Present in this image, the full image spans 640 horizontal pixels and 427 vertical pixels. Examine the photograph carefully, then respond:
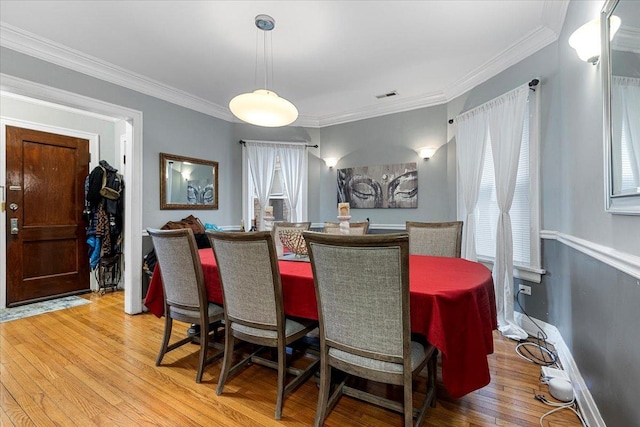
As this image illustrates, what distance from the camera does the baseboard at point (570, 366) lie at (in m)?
1.55

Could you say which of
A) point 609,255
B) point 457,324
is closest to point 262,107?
point 457,324

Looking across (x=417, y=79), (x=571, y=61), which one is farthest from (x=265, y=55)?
(x=571, y=61)

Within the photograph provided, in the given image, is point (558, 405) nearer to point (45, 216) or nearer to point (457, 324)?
point (457, 324)

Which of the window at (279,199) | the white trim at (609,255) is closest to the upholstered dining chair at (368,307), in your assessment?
the white trim at (609,255)

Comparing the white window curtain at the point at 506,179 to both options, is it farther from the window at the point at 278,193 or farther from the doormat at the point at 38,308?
the doormat at the point at 38,308

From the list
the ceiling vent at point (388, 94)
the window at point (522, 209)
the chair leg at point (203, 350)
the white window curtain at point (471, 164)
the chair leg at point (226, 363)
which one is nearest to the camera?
the chair leg at point (226, 363)

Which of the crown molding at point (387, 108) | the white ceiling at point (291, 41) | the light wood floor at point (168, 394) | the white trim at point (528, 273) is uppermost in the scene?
the white ceiling at point (291, 41)

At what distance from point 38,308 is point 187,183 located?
7.28 feet

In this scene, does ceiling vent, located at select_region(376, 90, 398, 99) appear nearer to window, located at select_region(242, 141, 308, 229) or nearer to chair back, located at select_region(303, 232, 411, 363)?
window, located at select_region(242, 141, 308, 229)

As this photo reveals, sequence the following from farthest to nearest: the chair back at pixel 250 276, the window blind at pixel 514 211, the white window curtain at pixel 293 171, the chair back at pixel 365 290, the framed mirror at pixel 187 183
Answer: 1. the white window curtain at pixel 293 171
2. the framed mirror at pixel 187 183
3. the window blind at pixel 514 211
4. the chair back at pixel 250 276
5. the chair back at pixel 365 290

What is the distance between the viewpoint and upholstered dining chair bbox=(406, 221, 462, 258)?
2.48 m

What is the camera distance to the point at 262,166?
15.2 ft

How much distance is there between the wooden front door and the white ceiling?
157 centimetres

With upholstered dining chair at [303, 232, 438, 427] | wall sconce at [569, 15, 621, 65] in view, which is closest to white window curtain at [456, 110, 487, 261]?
wall sconce at [569, 15, 621, 65]
